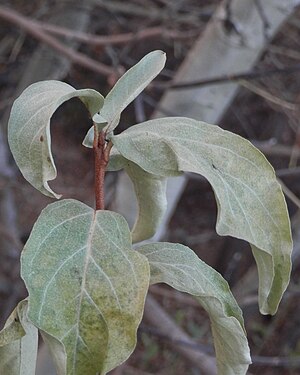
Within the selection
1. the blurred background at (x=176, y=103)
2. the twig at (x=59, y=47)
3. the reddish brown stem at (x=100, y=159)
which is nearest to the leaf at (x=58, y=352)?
the reddish brown stem at (x=100, y=159)

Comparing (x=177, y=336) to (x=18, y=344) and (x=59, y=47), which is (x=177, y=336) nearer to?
(x=59, y=47)

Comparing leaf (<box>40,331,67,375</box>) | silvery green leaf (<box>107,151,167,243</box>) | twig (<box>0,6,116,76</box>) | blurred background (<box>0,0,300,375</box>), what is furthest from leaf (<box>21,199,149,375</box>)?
twig (<box>0,6,116,76</box>)

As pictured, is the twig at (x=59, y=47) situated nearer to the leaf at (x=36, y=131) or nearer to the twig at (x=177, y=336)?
the twig at (x=177, y=336)

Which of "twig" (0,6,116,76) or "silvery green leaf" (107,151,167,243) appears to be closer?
"silvery green leaf" (107,151,167,243)

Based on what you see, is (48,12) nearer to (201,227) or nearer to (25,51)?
(25,51)

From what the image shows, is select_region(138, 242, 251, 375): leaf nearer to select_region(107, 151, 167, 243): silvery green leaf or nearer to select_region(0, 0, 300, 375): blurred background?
select_region(107, 151, 167, 243): silvery green leaf

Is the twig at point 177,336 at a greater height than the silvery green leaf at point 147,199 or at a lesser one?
lesser
